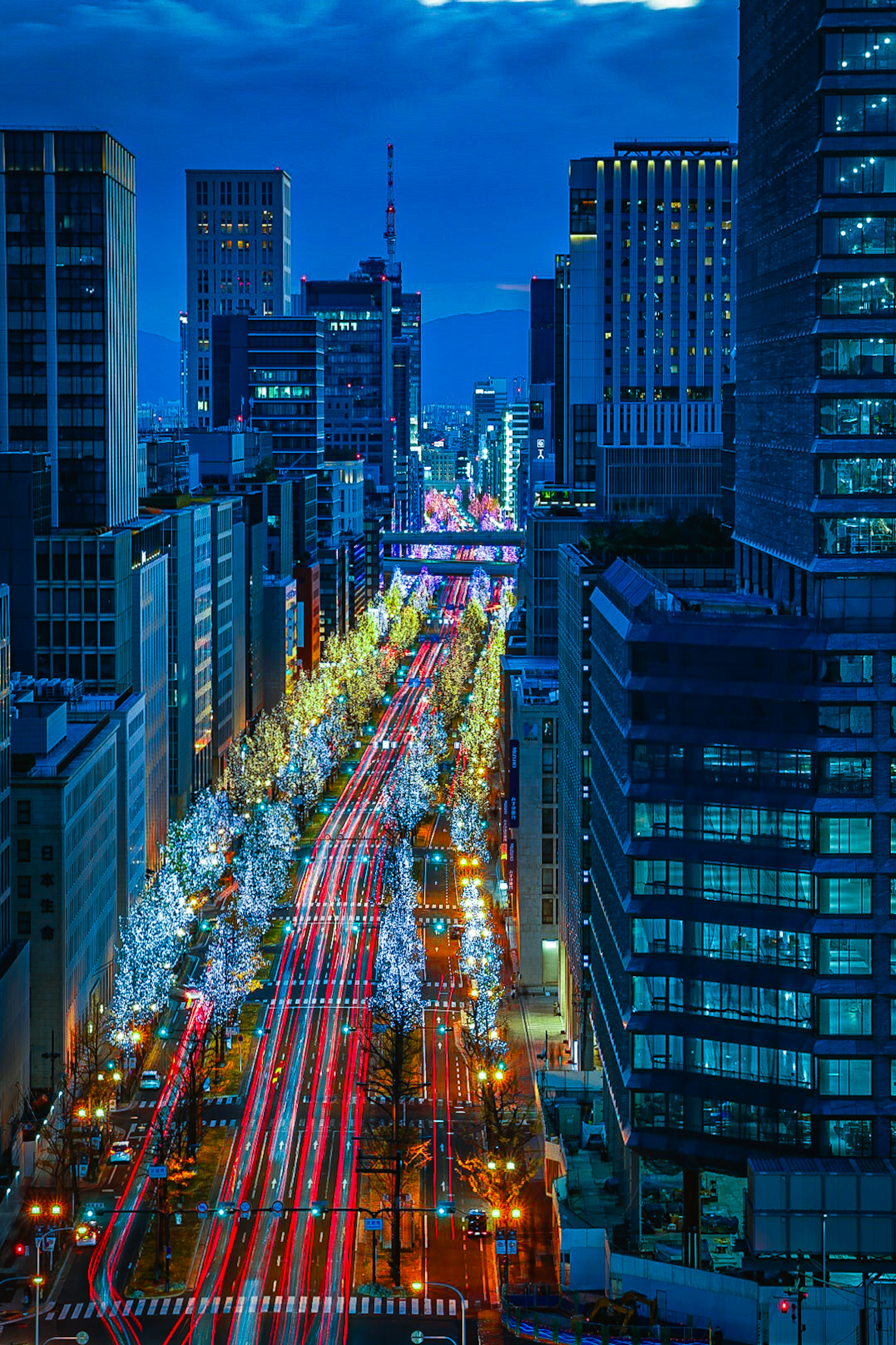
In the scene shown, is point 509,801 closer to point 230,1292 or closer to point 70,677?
point 70,677

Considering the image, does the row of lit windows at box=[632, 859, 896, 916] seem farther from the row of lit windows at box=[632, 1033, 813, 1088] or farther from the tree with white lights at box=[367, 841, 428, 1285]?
the tree with white lights at box=[367, 841, 428, 1285]

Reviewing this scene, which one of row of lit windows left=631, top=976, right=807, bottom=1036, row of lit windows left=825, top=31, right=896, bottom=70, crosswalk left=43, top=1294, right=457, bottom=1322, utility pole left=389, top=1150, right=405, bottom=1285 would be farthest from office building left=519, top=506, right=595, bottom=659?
row of lit windows left=825, top=31, right=896, bottom=70

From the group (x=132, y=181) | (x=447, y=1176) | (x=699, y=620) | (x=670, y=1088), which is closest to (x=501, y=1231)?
(x=447, y=1176)

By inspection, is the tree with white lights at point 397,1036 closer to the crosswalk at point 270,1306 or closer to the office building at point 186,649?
the crosswalk at point 270,1306

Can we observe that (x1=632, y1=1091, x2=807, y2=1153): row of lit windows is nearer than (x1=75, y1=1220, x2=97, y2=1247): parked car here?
Yes

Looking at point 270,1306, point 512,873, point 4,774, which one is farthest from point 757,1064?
point 512,873

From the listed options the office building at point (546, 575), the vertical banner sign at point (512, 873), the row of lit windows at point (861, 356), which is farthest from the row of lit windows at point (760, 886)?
the office building at point (546, 575)

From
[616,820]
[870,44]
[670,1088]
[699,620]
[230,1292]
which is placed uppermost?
[870,44]
